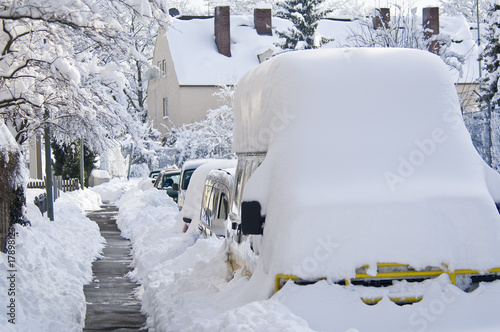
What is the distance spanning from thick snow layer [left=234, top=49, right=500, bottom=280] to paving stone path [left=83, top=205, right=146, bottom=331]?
3.60 metres

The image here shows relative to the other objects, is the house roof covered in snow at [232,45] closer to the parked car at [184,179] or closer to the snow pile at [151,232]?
the snow pile at [151,232]

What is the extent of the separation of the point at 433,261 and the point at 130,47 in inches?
232

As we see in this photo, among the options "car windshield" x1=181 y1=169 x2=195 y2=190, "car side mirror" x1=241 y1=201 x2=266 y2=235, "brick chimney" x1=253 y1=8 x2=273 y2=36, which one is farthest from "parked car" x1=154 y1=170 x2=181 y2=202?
"brick chimney" x1=253 y1=8 x2=273 y2=36

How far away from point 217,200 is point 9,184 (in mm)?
2964

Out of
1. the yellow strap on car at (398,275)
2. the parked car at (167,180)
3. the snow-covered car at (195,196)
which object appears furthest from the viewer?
the parked car at (167,180)

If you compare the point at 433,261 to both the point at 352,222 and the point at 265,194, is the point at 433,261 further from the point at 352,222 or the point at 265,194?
the point at 265,194

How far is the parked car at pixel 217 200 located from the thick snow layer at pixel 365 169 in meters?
3.54

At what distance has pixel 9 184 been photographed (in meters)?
11.2

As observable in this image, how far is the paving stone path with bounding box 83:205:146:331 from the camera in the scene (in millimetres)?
9679

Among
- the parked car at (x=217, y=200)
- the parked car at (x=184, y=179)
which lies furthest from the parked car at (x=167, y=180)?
the parked car at (x=217, y=200)

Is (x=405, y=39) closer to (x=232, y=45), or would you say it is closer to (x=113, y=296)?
(x=113, y=296)

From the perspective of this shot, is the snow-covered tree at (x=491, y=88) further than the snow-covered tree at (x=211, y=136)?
No

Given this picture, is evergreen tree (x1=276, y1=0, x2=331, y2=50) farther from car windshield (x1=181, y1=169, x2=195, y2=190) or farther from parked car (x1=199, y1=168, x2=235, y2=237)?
parked car (x1=199, y1=168, x2=235, y2=237)

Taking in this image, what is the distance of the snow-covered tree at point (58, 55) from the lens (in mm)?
9594
